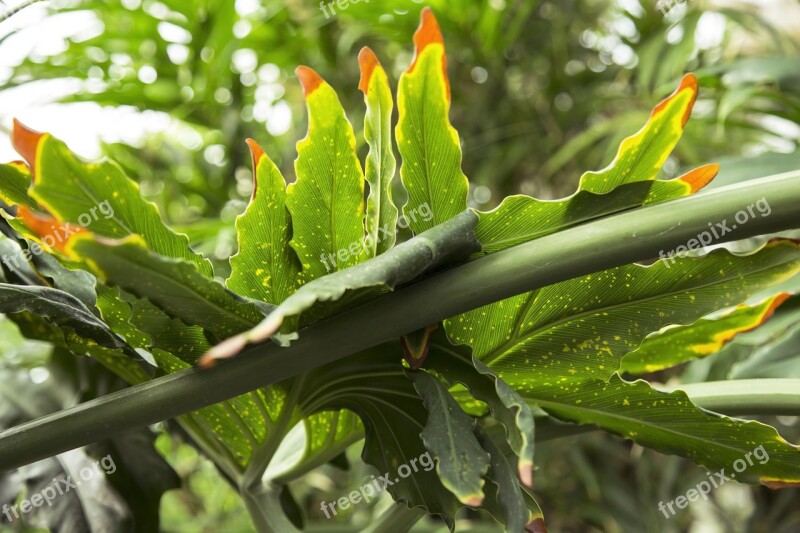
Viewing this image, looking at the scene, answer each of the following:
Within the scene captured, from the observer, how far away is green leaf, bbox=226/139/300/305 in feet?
1.06

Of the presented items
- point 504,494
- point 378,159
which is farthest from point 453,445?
point 378,159

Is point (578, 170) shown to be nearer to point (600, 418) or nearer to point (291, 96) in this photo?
point (291, 96)

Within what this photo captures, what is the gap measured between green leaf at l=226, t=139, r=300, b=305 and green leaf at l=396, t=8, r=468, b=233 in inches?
2.4

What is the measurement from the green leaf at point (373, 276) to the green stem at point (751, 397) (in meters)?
0.19

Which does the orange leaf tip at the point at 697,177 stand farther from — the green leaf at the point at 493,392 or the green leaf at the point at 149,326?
the green leaf at the point at 149,326

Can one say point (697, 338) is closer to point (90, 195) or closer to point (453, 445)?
point (453, 445)

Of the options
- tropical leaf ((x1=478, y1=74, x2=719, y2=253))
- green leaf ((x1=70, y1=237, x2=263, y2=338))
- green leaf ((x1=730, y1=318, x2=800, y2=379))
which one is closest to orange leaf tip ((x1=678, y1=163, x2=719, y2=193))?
tropical leaf ((x1=478, y1=74, x2=719, y2=253))

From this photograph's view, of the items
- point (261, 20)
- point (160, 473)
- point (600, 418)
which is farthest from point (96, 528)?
point (261, 20)

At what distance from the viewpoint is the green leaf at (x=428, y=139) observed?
30 cm

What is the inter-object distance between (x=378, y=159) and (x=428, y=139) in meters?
0.03

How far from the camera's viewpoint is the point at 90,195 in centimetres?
27

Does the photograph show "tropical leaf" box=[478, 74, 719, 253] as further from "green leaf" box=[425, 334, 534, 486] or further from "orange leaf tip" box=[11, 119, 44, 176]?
"orange leaf tip" box=[11, 119, 44, 176]

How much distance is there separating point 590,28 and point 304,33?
63 cm

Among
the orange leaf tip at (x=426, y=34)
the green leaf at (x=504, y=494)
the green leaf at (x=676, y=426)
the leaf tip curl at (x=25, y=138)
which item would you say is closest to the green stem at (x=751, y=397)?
the green leaf at (x=676, y=426)
